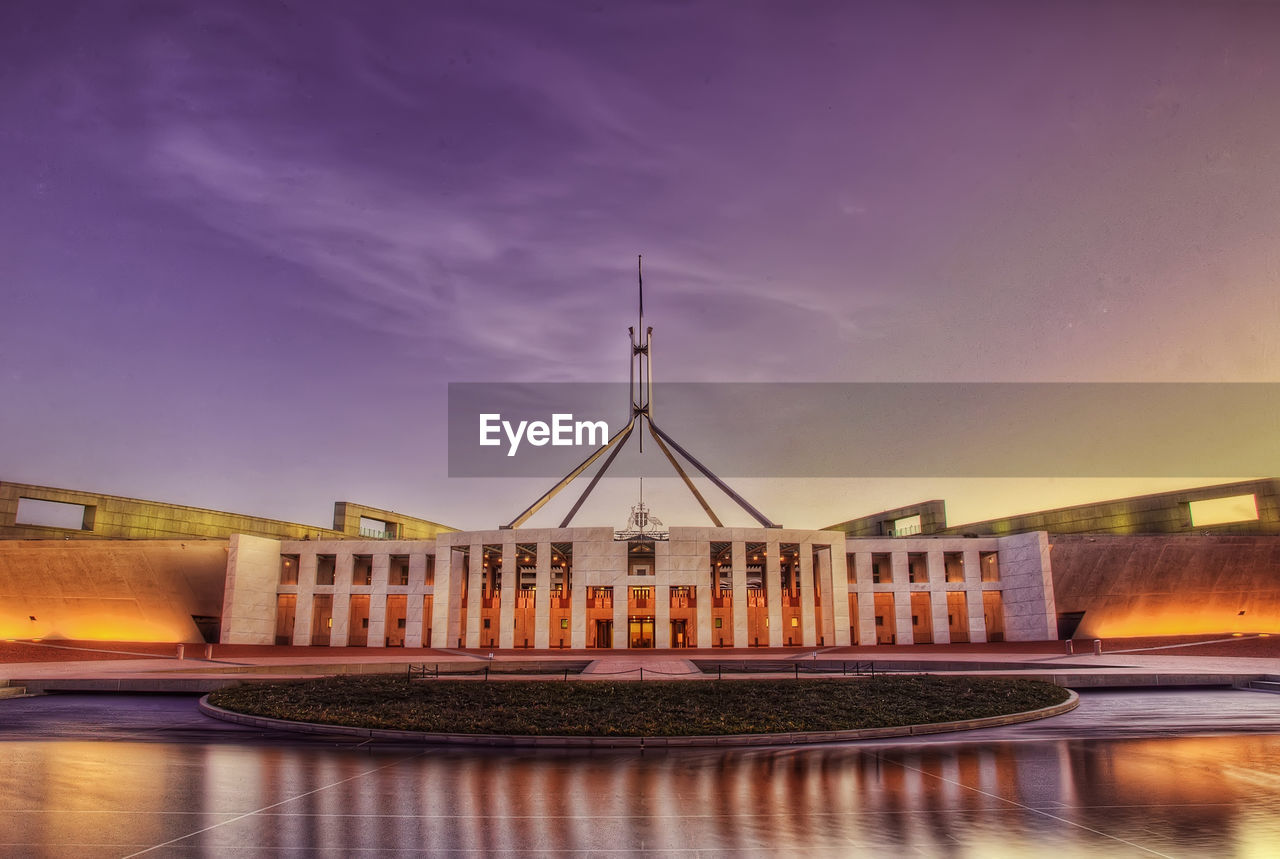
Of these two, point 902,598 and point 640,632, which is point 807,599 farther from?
point 640,632

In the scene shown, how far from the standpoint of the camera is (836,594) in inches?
1895

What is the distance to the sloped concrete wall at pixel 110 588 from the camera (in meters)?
47.6

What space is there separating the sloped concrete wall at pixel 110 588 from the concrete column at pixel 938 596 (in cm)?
4429

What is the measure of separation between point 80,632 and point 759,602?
4385 centimetres

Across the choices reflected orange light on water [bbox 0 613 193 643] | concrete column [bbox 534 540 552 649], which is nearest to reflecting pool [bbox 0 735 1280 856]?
concrete column [bbox 534 540 552 649]

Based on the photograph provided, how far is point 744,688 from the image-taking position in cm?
2116

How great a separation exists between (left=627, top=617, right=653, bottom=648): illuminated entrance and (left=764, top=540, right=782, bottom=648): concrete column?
24.4 ft

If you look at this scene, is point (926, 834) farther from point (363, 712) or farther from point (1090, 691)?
point (1090, 691)

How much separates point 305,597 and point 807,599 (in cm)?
3177

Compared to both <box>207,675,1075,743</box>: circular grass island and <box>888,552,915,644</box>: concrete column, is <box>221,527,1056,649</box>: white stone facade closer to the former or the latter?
<box>888,552,915,644</box>: concrete column

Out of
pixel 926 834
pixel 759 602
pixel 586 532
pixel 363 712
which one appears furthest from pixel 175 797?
pixel 759 602

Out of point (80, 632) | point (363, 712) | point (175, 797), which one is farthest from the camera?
point (80, 632)

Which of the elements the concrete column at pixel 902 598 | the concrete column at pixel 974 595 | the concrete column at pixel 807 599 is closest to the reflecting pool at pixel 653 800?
the concrete column at pixel 807 599

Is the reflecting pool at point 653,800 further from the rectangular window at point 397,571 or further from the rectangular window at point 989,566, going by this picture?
the rectangular window at point 397,571
